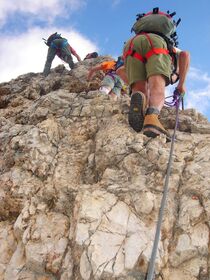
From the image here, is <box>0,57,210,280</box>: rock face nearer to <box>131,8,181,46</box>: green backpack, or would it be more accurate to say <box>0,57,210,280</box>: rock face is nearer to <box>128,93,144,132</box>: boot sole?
<box>128,93,144,132</box>: boot sole

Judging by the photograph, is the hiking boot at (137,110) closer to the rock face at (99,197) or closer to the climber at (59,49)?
the rock face at (99,197)

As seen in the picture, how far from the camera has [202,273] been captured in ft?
17.6

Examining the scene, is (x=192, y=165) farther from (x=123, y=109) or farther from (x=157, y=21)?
(x=157, y=21)

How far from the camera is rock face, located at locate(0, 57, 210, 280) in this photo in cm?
548

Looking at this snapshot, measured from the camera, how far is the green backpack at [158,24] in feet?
27.4

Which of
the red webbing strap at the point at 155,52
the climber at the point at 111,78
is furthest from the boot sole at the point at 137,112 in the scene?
the climber at the point at 111,78

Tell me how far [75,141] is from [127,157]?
1.78m

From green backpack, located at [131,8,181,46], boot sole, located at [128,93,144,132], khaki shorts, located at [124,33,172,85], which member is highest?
green backpack, located at [131,8,181,46]

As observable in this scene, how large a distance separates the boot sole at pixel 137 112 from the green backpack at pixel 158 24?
5.84ft

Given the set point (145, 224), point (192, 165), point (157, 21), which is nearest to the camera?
point (145, 224)

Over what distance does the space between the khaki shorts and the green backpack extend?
311 millimetres

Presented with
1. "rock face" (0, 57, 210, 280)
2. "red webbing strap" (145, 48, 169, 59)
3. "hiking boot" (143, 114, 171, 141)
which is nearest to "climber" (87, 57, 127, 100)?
"rock face" (0, 57, 210, 280)

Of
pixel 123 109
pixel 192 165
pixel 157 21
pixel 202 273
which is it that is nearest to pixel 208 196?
pixel 192 165

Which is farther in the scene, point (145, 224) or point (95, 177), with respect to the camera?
point (95, 177)
